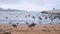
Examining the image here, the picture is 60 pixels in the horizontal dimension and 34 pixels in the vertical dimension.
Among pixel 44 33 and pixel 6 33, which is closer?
pixel 6 33

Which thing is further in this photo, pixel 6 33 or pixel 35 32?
pixel 35 32

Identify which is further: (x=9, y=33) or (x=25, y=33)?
(x=25, y=33)

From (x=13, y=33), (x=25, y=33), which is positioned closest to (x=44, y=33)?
(x=25, y=33)

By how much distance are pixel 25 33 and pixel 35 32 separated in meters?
0.60

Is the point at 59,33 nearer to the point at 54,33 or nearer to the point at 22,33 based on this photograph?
the point at 54,33

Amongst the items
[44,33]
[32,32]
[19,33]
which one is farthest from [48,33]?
[19,33]

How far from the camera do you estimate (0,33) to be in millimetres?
9180

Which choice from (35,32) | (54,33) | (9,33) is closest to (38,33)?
(35,32)

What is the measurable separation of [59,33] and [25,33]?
1.79 m

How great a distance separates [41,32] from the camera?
10.3 m

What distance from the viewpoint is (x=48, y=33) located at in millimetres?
9906

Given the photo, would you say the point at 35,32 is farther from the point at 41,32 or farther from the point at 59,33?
the point at 59,33

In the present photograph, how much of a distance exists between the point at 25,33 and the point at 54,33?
60.4 inches

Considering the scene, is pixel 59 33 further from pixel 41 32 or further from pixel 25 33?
pixel 25 33
